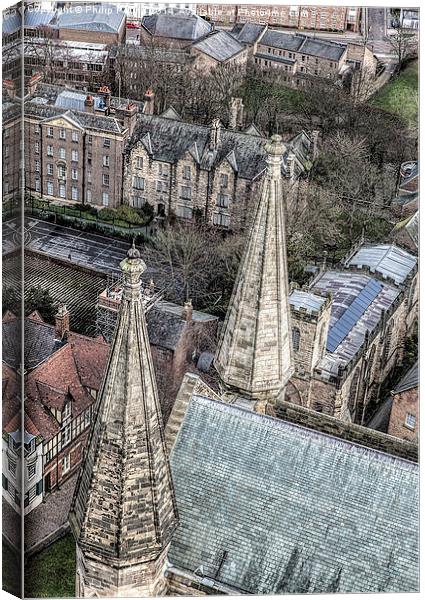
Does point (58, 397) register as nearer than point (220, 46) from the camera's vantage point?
No

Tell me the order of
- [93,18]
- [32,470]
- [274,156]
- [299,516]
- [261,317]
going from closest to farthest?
[274,156] < [299,516] < [261,317] < [93,18] < [32,470]

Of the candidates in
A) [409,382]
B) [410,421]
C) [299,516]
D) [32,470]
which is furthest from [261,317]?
[32,470]

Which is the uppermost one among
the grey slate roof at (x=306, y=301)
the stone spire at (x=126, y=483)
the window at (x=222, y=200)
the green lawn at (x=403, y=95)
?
the green lawn at (x=403, y=95)

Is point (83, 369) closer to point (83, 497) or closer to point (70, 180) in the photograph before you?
point (70, 180)

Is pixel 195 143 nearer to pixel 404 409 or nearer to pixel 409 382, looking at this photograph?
pixel 409 382

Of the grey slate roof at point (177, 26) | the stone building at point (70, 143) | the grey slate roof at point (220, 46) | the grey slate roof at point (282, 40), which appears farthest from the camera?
the grey slate roof at point (220, 46)

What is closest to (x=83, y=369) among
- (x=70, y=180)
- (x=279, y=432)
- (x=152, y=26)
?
(x=70, y=180)

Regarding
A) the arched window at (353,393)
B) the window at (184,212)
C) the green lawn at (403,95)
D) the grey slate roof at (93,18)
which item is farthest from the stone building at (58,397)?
the green lawn at (403,95)

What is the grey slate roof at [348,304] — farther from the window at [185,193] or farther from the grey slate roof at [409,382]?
the window at [185,193]
